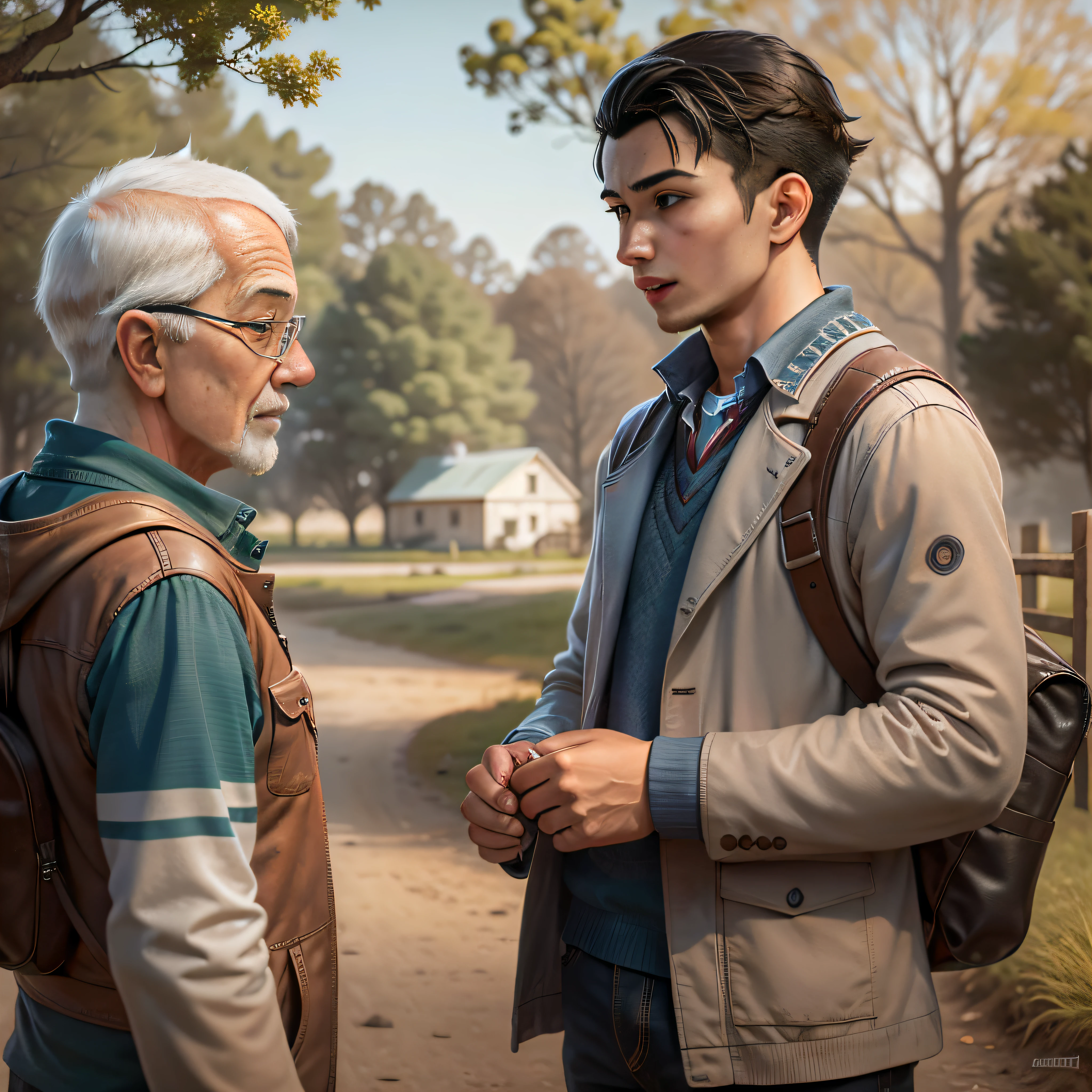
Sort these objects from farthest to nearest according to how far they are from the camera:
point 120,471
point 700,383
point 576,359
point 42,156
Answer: point 576,359 < point 42,156 < point 700,383 < point 120,471

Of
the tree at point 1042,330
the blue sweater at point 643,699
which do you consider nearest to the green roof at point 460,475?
the tree at point 1042,330

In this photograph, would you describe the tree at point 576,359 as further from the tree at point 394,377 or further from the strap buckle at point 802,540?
the strap buckle at point 802,540

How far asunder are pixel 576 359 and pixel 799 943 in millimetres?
34710

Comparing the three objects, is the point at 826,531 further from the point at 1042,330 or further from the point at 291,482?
the point at 291,482

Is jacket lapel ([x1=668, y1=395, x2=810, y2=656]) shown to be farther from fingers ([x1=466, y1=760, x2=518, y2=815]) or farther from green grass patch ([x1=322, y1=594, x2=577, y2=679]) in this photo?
green grass patch ([x1=322, y1=594, x2=577, y2=679])

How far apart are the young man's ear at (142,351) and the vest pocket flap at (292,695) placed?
52cm

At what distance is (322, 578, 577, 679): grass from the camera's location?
1397 cm

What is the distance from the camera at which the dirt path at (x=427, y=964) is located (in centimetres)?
417

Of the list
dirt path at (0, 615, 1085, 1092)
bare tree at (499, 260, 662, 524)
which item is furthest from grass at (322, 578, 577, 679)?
bare tree at (499, 260, 662, 524)

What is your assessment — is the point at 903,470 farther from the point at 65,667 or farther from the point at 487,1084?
the point at 487,1084

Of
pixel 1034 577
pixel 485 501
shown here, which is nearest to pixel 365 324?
pixel 485 501

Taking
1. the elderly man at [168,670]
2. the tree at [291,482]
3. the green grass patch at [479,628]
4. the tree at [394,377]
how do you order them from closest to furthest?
the elderly man at [168,670], the green grass patch at [479,628], the tree at [394,377], the tree at [291,482]

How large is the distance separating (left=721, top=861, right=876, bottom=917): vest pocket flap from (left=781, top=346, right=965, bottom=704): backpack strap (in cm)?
28

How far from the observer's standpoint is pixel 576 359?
35.3 meters
